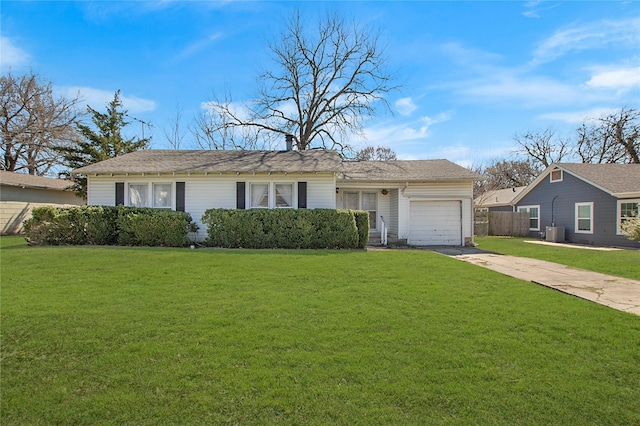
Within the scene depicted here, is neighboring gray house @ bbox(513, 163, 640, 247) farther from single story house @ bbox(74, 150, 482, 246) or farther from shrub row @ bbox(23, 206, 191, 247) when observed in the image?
shrub row @ bbox(23, 206, 191, 247)

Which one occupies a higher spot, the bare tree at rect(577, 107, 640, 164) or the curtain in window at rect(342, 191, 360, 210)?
the bare tree at rect(577, 107, 640, 164)

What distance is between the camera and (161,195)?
1373cm

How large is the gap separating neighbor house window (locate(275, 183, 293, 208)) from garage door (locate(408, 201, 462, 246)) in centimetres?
530

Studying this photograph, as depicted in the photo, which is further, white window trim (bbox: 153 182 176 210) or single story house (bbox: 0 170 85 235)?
single story house (bbox: 0 170 85 235)

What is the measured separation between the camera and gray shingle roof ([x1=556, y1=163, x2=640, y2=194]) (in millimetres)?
15891

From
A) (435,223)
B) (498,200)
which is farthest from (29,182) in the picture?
(498,200)

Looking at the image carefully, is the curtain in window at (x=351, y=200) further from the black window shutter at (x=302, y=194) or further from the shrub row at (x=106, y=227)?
the shrub row at (x=106, y=227)

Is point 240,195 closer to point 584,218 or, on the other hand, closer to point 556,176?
point 584,218

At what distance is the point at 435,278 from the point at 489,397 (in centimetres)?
411

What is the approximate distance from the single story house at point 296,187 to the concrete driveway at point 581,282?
520 centimetres

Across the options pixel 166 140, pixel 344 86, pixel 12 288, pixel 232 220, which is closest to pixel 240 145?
pixel 166 140

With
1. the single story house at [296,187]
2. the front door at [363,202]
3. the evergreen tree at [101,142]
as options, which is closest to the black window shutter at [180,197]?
the single story house at [296,187]

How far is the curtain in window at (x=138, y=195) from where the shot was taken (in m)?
13.7

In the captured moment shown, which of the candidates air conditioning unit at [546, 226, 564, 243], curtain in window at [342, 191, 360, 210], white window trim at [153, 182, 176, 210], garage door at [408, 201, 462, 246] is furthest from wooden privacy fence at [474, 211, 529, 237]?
white window trim at [153, 182, 176, 210]
